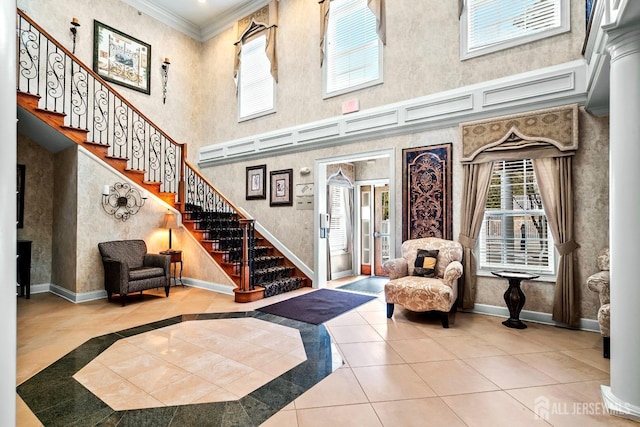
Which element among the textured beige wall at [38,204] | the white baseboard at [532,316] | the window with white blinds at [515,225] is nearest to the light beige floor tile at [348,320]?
the white baseboard at [532,316]

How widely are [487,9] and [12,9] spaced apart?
5.36 meters

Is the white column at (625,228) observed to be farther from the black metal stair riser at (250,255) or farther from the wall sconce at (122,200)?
the wall sconce at (122,200)

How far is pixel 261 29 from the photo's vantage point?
23.1 feet

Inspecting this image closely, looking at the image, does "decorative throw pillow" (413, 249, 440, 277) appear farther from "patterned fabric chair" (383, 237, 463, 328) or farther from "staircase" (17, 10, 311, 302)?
"staircase" (17, 10, 311, 302)

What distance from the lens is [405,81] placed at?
5168mm

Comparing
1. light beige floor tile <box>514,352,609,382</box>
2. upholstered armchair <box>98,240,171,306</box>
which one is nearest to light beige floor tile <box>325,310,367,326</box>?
light beige floor tile <box>514,352,609,382</box>

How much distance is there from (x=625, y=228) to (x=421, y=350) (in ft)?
6.46

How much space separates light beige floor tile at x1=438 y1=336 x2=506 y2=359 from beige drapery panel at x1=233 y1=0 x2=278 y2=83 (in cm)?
591

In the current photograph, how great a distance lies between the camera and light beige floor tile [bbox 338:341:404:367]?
2.95m

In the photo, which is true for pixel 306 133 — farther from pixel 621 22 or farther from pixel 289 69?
pixel 621 22

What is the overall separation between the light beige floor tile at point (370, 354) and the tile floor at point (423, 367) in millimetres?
10

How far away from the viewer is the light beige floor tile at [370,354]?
2953 mm

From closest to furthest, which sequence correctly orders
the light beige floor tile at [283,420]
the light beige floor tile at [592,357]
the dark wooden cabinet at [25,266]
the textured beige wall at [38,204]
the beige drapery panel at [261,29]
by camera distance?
the light beige floor tile at [283,420] < the light beige floor tile at [592,357] < the dark wooden cabinet at [25,266] < the textured beige wall at [38,204] < the beige drapery panel at [261,29]

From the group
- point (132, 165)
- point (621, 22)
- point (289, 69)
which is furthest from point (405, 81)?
point (132, 165)
